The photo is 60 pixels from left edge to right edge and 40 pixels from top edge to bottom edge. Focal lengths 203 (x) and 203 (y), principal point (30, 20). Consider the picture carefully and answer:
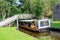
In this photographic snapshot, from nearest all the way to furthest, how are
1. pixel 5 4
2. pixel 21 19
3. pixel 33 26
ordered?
pixel 33 26 < pixel 21 19 < pixel 5 4

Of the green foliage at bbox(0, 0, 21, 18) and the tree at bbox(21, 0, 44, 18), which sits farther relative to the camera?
the tree at bbox(21, 0, 44, 18)

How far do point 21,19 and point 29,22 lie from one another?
84.2 inches

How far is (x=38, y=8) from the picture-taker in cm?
3741

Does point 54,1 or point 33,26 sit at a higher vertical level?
point 54,1

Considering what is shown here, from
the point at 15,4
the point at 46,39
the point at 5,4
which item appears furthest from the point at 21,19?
the point at 46,39

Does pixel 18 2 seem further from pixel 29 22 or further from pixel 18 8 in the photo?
pixel 29 22

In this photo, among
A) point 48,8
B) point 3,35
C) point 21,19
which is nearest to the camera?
point 3,35

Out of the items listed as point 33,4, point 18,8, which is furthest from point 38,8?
point 18,8

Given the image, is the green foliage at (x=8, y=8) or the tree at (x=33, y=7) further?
the tree at (x=33, y=7)

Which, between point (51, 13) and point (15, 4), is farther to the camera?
point (51, 13)

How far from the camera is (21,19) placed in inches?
1286

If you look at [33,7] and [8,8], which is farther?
[33,7]

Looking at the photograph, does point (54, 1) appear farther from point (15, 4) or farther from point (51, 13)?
point (15, 4)

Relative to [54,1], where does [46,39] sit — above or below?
below
